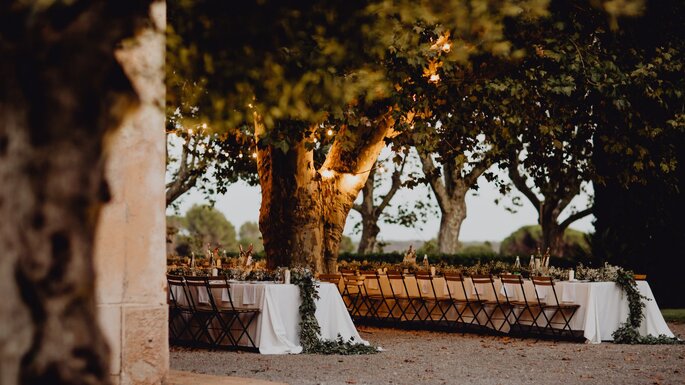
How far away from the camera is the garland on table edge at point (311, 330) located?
41.9ft

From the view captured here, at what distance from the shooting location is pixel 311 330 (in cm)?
1283

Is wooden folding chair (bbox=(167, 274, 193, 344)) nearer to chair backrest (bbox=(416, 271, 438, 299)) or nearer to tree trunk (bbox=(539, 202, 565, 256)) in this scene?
chair backrest (bbox=(416, 271, 438, 299))

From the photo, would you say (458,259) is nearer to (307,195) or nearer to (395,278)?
(395,278)

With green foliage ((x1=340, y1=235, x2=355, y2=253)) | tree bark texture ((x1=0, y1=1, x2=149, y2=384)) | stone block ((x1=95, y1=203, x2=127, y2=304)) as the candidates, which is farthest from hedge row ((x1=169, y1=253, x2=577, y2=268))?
green foliage ((x1=340, y1=235, x2=355, y2=253))

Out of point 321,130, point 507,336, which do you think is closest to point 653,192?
point 507,336

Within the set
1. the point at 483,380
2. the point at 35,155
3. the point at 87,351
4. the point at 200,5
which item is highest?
the point at 200,5

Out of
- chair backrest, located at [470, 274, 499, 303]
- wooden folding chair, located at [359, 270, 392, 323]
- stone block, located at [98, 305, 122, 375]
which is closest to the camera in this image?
stone block, located at [98, 305, 122, 375]

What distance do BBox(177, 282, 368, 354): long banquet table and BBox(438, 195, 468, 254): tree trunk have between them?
1842 cm

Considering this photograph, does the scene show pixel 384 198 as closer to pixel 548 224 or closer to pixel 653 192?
pixel 548 224

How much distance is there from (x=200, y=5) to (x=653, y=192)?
20477mm

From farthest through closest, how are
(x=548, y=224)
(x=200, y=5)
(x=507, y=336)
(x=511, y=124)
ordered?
(x=548, y=224) → (x=507, y=336) → (x=511, y=124) → (x=200, y=5)

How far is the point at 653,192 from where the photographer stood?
77.7ft

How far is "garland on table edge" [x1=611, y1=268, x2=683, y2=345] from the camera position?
1455 cm

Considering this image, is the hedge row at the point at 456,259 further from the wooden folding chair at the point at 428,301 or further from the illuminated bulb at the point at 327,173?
the illuminated bulb at the point at 327,173
